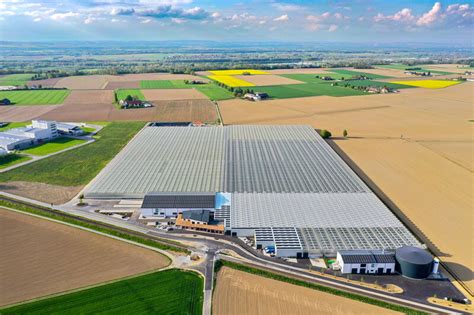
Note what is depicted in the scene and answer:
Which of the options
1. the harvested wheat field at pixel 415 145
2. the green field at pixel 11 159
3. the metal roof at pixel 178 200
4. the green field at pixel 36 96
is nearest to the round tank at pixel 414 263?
the harvested wheat field at pixel 415 145

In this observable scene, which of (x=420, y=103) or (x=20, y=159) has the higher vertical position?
(x=420, y=103)

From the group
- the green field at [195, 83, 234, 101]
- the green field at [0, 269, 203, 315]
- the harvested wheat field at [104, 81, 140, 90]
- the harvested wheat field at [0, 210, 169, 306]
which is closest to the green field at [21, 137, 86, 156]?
the harvested wheat field at [0, 210, 169, 306]

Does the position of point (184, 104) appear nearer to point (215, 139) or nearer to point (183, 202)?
point (215, 139)

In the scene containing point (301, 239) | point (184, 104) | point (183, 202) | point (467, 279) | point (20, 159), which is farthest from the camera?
point (184, 104)

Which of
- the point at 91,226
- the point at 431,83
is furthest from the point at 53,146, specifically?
the point at 431,83

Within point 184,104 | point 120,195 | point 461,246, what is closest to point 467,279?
point 461,246

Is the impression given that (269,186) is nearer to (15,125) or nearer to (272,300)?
(272,300)

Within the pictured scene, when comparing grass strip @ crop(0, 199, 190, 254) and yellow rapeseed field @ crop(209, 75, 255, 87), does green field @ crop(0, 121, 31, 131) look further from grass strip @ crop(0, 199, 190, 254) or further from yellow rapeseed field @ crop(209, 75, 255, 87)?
yellow rapeseed field @ crop(209, 75, 255, 87)
